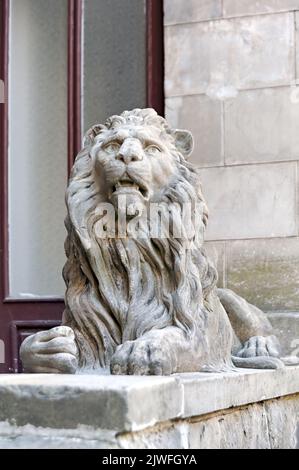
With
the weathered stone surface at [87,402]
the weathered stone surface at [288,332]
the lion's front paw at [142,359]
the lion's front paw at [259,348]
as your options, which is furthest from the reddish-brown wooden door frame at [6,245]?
the weathered stone surface at [87,402]

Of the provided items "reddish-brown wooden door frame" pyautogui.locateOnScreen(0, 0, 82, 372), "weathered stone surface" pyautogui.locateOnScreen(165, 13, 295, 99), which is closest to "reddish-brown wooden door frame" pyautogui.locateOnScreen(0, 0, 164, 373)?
"reddish-brown wooden door frame" pyautogui.locateOnScreen(0, 0, 82, 372)

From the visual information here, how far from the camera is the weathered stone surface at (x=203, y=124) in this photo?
213 inches

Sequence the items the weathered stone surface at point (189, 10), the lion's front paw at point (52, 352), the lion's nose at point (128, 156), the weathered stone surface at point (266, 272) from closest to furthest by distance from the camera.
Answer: the lion's front paw at point (52, 352) < the lion's nose at point (128, 156) < the weathered stone surface at point (266, 272) < the weathered stone surface at point (189, 10)

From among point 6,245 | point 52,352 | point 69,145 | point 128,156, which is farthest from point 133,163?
point 6,245

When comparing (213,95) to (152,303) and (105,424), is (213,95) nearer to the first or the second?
(152,303)

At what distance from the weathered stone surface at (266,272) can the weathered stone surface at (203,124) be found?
558 millimetres

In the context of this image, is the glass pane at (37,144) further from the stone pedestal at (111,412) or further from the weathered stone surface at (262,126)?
the stone pedestal at (111,412)

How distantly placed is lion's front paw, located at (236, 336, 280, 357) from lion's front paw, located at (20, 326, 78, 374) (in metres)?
1.06

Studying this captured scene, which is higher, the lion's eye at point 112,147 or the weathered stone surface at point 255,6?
the weathered stone surface at point 255,6

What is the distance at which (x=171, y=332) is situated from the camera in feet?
11.7

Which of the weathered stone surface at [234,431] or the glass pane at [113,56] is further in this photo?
the glass pane at [113,56]

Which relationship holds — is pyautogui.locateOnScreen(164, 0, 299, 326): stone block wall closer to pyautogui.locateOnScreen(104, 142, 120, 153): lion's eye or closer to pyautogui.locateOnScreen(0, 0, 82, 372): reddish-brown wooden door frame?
pyautogui.locateOnScreen(0, 0, 82, 372): reddish-brown wooden door frame
